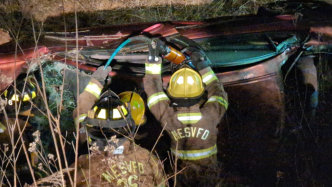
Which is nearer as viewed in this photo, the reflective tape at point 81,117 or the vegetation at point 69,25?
the reflective tape at point 81,117

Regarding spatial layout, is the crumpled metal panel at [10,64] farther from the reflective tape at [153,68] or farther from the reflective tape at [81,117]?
the reflective tape at [153,68]

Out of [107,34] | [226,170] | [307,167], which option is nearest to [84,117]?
[107,34]

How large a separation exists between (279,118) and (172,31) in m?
1.90

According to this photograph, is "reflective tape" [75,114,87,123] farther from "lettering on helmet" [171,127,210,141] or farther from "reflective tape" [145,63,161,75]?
"lettering on helmet" [171,127,210,141]

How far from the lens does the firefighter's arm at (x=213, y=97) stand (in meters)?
3.99

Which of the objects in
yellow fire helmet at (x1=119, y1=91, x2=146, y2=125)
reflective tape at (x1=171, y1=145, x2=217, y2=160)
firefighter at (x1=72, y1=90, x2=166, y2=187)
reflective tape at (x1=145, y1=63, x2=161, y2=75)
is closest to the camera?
firefighter at (x1=72, y1=90, x2=166, y2=187)

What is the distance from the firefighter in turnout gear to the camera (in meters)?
3.91

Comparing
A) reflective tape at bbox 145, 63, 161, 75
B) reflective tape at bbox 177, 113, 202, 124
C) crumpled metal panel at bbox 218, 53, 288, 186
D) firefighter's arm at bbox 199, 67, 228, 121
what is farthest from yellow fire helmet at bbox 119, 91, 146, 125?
crumpled metal panel at bbox 218, 53, 288, 186

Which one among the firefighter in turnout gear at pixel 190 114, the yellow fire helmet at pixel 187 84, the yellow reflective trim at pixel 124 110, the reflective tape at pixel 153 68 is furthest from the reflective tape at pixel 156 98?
the yellow reflective trim at pixel 124 110

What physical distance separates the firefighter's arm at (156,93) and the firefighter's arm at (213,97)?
1.43 ft

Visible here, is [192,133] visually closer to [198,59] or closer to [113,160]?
[198,59]

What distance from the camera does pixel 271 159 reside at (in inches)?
209

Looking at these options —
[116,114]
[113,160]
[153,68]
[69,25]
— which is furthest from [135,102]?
[69,25]

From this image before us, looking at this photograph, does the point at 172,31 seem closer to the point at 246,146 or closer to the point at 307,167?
the point at 246,146
